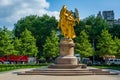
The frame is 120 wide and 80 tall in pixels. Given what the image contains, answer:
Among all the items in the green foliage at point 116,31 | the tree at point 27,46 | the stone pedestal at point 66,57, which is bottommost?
the stone pedestal at point 66,57

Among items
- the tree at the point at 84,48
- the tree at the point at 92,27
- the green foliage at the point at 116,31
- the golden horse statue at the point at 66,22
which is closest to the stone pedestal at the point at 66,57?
the golden horse statue at the point at 66,22

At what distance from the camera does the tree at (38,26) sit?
7969cm

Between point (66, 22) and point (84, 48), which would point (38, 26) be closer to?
point (84, 48)

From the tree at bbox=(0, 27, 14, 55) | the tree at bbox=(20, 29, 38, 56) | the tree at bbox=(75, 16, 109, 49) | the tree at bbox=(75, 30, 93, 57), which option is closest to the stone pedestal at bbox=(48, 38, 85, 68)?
the tree at bbox=(0, 27, 14, 55)

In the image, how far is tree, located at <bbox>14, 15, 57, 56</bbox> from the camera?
261ft

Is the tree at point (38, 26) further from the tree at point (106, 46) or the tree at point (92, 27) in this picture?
the tree at point (106, 46)

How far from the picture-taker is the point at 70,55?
3375 centimetres

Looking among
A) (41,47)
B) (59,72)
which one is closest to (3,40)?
(41,47)

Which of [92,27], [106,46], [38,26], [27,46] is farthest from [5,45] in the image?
[92,27]

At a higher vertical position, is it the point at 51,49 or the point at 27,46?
the point at 27,46

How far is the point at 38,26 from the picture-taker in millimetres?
84000

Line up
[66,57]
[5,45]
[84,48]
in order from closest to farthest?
[66,57] < [5,45] < [84,48]

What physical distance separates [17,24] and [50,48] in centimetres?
2400

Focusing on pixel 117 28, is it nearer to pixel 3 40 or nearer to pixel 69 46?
pixel 3 40
